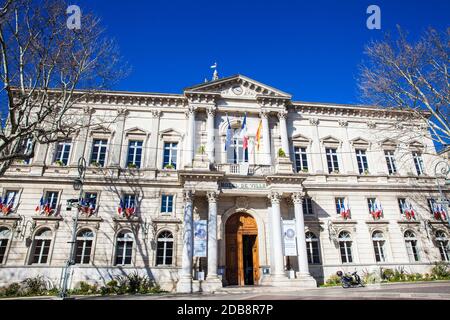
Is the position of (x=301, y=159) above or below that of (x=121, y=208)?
above

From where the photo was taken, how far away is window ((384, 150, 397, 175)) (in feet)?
75.6

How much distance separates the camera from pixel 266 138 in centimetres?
2131

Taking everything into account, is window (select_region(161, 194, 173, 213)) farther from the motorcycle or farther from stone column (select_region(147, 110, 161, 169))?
the motorcycle

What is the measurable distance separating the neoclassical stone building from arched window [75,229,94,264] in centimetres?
7

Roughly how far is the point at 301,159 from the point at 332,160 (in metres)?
2.70

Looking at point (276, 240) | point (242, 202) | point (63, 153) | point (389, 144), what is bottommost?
point (276, 240)

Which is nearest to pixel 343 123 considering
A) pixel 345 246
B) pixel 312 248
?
pixel 345 246

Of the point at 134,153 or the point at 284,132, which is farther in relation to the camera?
the point at 284,132

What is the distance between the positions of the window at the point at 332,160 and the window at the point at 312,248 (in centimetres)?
569

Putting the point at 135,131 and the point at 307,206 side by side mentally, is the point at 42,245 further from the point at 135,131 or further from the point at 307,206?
the point at 307,206

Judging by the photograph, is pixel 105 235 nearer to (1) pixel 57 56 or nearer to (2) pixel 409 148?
(1) pixel 57 56

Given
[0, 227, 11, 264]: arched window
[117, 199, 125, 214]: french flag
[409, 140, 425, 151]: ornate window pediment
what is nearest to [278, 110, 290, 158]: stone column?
[409, 140, 425, 151]: ornate window pediment
